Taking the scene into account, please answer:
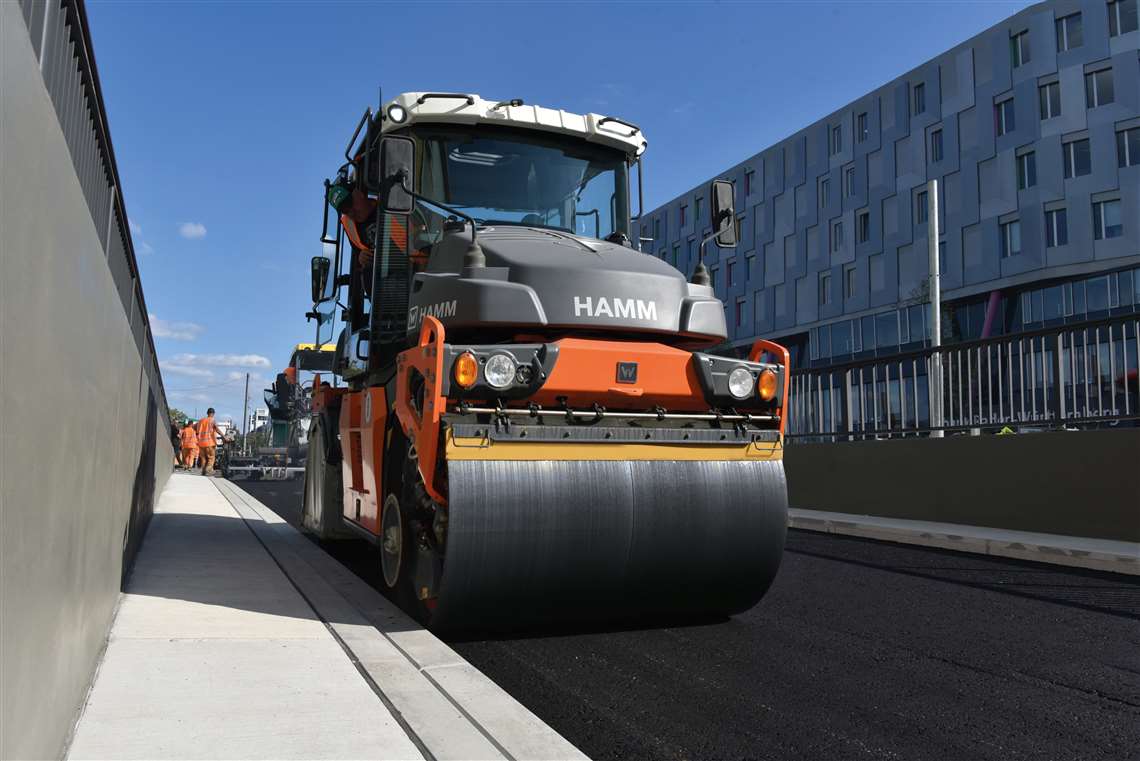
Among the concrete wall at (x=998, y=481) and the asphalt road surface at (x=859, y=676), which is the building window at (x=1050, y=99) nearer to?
the concrete wall at (x=998, y=481)

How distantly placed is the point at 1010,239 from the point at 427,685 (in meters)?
38.6

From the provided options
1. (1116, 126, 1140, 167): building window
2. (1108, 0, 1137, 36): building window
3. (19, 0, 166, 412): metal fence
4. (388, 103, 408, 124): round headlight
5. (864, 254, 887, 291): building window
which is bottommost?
(19, 0, 166, 412): metal fence

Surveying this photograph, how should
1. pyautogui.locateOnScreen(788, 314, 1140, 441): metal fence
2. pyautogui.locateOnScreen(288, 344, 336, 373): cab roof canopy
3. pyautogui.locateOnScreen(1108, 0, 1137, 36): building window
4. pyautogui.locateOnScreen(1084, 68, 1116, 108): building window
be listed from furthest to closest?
1. pyautogui.locateOnScreen(1084, 68, 1116, 108): building window
2. pyautogui.locateOnScreen(1108, 0, 1137, 36): building window
3. pyautogui.locateOnScreen(788, 314, 1140, 441): metal fence
4. pyautogui.locateOnScreen(288, 344, 336, 373): cab roof canopy

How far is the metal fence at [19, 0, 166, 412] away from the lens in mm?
2523

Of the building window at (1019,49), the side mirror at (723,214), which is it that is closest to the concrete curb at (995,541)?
the side mirror at (723,214)

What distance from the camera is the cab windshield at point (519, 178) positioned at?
5.86 meters

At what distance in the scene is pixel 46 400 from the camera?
2365 millimetres

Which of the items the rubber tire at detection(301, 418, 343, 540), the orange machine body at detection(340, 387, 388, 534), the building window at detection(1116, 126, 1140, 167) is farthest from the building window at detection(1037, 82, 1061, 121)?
the orange machine body at detection(340, 387, 388, 534)

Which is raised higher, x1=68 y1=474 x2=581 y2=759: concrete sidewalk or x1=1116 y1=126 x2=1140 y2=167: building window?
x1=1116 y1=126 x2=1140 y2=167: building window

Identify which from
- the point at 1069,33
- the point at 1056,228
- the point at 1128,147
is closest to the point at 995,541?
the point at 1128,147

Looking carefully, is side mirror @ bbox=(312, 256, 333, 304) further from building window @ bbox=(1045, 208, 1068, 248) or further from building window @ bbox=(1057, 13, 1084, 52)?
building window @ bbox=(1057, 13, 1084, 52)

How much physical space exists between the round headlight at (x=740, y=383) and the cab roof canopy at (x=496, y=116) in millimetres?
2163

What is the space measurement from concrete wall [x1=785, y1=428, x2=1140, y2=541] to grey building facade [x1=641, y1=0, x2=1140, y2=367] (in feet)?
61.8

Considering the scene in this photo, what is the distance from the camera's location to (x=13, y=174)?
1.93 meters
